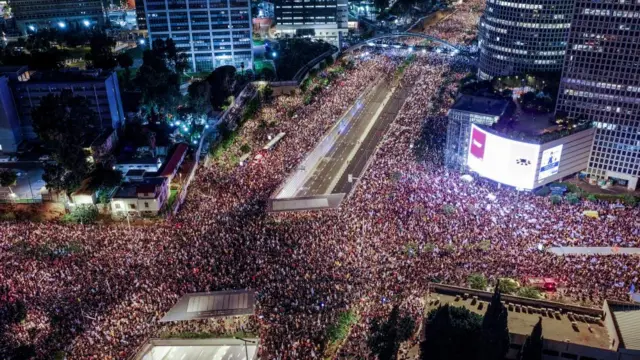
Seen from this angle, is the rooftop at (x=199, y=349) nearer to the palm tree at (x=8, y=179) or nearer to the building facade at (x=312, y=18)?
the palm tree at (x=8, y=179)

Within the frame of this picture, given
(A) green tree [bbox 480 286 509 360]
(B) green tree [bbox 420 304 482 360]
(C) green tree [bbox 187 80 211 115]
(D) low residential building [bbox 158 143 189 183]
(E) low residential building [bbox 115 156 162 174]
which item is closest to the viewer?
(A) green tree [bbox 480 286 509 360]

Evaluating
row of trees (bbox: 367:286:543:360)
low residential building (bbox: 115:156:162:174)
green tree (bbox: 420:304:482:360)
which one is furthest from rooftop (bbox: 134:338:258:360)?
low residential building (bbox: 115:156:162:174)

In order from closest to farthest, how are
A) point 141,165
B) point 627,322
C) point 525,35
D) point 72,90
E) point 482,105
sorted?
1. point 627,322
2. point 482,105
3. point 141,165
4. point 72,90
5. point 525,35

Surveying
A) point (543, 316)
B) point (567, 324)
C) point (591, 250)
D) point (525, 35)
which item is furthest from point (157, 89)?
point (567, 324)

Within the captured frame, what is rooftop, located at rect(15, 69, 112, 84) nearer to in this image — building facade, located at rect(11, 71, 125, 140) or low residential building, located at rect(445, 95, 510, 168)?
building facade, located at rect(11, 71, 125, 140)

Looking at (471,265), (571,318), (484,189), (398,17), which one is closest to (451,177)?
(484,189)

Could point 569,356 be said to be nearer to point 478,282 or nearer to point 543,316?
point 543,316

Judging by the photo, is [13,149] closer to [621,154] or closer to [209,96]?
[209,96]
